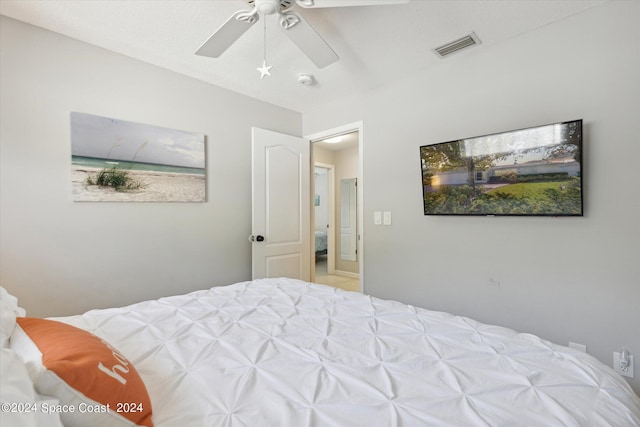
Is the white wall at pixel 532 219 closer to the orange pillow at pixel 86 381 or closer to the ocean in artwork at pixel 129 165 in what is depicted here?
the ocean in artwork at pixel 129 165

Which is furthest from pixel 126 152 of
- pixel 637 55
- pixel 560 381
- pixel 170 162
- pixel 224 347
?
pixel 637 55

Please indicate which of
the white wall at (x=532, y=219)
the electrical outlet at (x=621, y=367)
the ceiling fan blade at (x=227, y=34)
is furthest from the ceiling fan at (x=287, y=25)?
the electrical outlet at (x=621, y=367)

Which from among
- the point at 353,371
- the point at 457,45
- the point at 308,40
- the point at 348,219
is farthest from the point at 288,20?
the point at 348,219

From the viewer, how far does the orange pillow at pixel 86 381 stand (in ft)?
2.12

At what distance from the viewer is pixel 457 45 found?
221 centimetres

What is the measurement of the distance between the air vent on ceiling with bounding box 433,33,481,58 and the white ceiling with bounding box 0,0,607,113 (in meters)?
0.05

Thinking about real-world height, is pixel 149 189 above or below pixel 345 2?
below

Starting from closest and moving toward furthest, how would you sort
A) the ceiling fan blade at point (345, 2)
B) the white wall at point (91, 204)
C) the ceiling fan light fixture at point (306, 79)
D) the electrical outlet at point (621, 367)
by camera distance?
the ceiling fan blade at point (345, 2) → the electrical outlet at point (621, 367) → the white wall at point (91, 204) → the ceiling fan light fixture at point (306, 79)

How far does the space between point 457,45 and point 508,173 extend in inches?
40.5

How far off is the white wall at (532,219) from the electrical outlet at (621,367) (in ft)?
0.11

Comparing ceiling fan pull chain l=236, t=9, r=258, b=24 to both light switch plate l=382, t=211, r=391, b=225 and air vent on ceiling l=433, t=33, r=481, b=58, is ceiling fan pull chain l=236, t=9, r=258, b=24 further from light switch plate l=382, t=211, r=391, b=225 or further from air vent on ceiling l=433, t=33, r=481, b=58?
light switch plate l=382, t=211, r=391, b=225

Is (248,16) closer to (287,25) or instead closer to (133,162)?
(287,25)

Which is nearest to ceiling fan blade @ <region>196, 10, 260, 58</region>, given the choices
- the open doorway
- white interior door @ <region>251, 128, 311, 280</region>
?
white interior door @ <region>251, 128, 311, 280</region>

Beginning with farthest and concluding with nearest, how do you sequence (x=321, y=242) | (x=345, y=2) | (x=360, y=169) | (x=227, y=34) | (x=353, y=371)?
(x=321, y=242) → (x=360, y=169) → (x=227, y=34) → (x=345, y=2) → (x=353, y=371)
